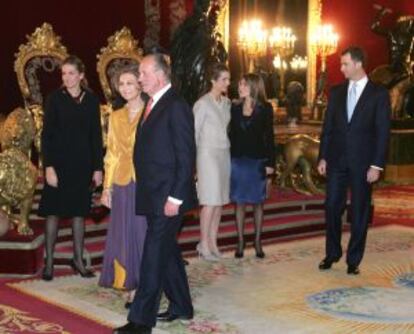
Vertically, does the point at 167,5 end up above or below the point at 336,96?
above

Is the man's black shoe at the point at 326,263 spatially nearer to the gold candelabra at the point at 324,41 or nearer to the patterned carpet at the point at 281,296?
the patterned carpet at the point at 281,296

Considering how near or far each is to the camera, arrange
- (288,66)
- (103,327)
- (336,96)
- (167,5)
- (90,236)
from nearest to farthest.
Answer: (103,327)
(336,96)
(90,236)
(167,5)
(288,66)

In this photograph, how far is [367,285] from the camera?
17.5 feet

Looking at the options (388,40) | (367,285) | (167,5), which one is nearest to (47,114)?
(367,285)

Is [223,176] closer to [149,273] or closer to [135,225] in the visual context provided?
[135,225]

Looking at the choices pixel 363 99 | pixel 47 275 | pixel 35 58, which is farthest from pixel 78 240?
pixel 35 58

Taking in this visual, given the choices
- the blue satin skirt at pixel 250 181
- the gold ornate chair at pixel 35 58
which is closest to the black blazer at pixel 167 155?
the blue satin skirt at pixel 250 181

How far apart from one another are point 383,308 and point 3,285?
2446 millimetres

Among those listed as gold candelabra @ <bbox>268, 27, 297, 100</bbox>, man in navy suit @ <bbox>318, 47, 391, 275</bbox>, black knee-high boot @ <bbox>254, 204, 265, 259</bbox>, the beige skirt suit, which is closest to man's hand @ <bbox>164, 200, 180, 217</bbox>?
the beige skirt suit

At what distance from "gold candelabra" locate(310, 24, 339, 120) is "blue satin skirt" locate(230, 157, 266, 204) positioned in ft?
A: 19.4

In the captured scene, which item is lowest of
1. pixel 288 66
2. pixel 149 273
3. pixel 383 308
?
pixel 383 308

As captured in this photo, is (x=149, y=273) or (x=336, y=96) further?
(x=336, y=96)

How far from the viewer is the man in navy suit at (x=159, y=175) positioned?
12.8 ft

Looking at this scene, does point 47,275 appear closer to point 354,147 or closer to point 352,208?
point 352,208
